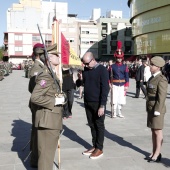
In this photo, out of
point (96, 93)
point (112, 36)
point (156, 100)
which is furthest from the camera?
point (112, 36)

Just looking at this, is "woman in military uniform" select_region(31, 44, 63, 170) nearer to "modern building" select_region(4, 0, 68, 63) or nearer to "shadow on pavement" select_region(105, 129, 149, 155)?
"shadow on pavement" select_region(105, 129, 149, 155)

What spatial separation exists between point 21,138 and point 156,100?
3.03m

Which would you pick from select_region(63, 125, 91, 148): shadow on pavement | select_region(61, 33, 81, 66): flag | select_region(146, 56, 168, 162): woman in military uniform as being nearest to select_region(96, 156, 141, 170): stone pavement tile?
select_region(146, 56, 168, 162): woman in military uniform

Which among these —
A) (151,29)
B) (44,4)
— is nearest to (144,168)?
(151,29)

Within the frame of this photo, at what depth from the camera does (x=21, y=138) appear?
19.6ft

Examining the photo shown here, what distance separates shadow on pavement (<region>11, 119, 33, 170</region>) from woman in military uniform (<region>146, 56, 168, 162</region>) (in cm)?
204

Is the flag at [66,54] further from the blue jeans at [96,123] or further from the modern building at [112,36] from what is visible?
the modern building at [112,36]

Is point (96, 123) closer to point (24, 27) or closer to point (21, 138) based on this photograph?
point (21, 138)

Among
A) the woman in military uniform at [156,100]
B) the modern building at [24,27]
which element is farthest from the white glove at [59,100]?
the modern building at [24,27]

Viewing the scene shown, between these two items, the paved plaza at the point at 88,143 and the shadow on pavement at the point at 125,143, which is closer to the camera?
the paved plaza at the point at 88,143

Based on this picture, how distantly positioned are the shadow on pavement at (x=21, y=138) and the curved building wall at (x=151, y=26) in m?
39.1

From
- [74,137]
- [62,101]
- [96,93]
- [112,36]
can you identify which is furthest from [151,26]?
[62,101]

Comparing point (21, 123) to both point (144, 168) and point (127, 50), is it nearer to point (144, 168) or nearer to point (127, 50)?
point (144, 168)

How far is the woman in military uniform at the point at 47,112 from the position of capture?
3426 mm
